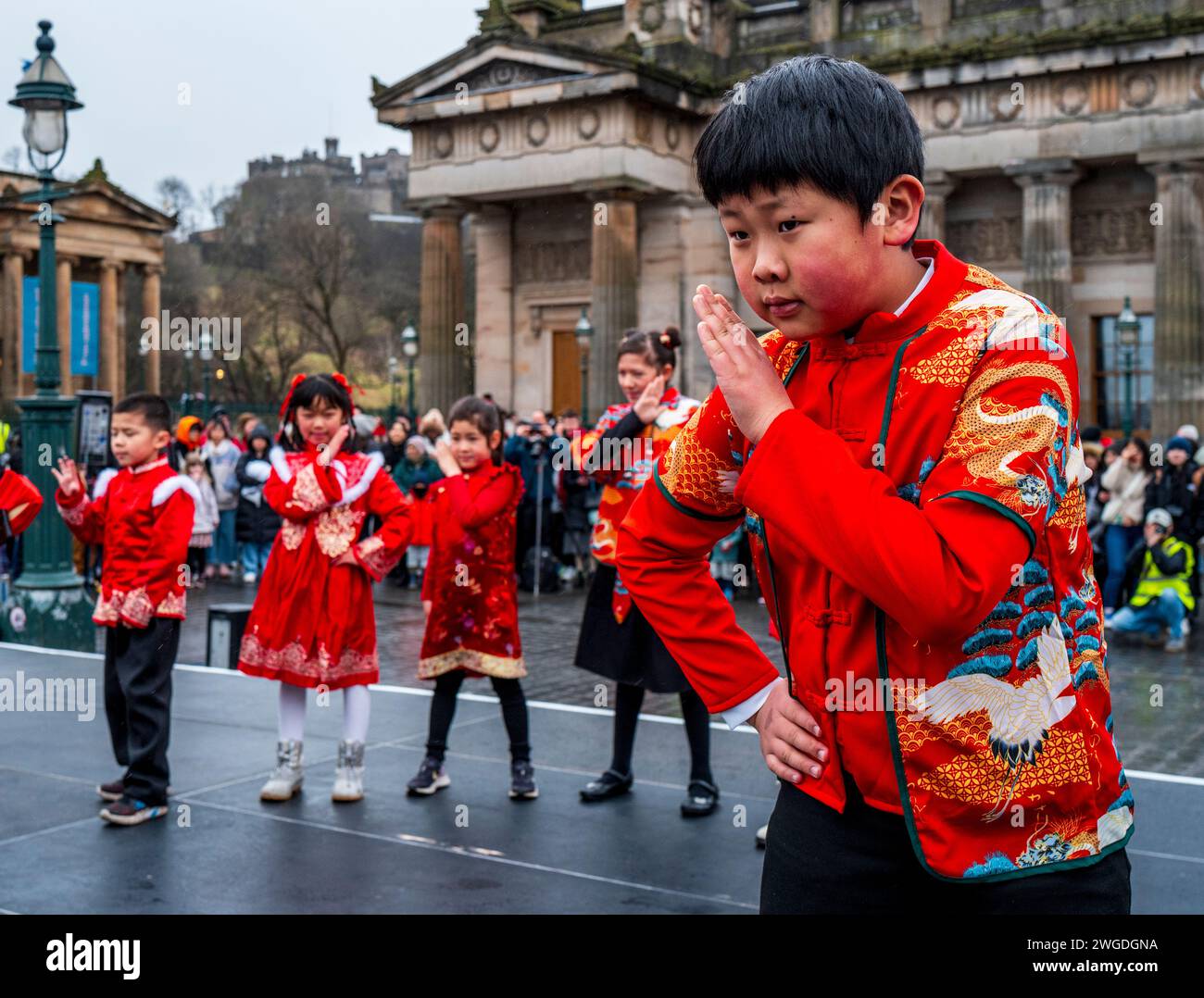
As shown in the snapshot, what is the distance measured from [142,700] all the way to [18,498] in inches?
65.4

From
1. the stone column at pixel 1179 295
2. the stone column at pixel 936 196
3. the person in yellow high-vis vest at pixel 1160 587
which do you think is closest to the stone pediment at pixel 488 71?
the stone column at pixel 936 196

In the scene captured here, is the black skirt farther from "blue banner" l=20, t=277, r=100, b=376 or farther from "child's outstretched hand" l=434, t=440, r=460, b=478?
"blue banner" l=20, t=277, r=100, b=376

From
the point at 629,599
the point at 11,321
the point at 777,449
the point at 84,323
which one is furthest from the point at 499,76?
the point at 777,449

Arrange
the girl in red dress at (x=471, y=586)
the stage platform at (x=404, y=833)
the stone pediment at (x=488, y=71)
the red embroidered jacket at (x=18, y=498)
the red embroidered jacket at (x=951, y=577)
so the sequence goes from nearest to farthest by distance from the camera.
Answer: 1. the red embroidered jacket at (x=951, y=577)
2. the stage platform at (x=404, y=833)
3. the girl in red dress at (x=471, y=586)
4. the red embroidered jacket at (x=18, y=498)
5. the stone pediment at (x=488, y=71)

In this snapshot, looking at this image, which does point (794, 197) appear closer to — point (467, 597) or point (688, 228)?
point (467, 597)

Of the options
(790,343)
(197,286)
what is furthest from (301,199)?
(790,343)

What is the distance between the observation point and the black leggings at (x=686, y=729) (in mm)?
6492

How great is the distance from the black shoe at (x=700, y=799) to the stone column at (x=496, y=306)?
29930 mm

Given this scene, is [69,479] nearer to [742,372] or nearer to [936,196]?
[742,372]

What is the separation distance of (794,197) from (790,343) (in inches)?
14.5

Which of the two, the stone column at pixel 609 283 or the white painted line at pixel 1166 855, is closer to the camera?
the white painted line at pixel 1166 855

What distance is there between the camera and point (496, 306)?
3653 centimetres

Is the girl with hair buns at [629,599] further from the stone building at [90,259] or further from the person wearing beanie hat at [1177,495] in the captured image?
the stone building at [90,259]

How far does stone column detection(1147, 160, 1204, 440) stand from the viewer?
28.2 metres
